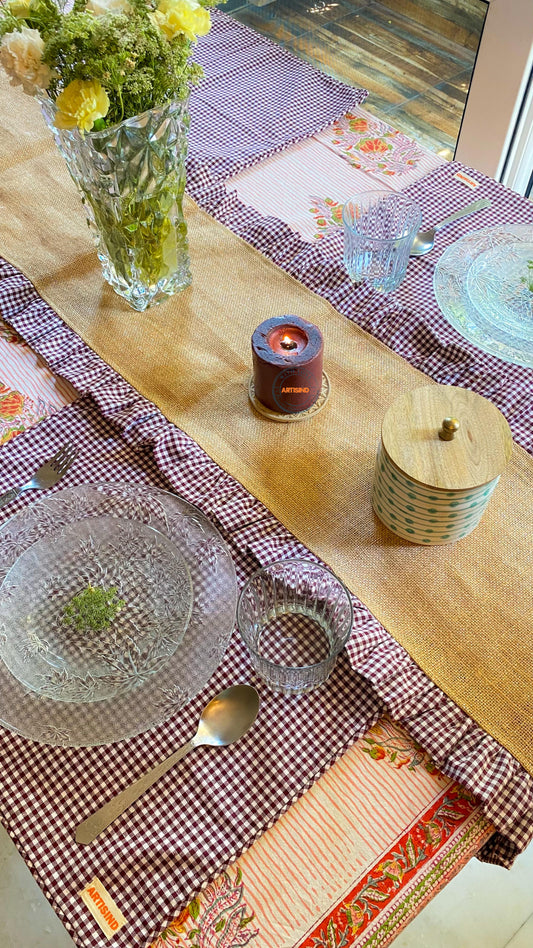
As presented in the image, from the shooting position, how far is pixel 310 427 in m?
1.08

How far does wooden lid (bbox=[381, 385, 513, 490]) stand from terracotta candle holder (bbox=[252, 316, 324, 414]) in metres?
0.16

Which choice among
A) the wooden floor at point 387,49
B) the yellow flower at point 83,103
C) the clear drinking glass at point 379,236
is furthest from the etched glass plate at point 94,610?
the wooden floor at point 387,49

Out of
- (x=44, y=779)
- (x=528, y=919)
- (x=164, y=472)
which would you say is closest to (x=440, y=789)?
(x=44, y=779)

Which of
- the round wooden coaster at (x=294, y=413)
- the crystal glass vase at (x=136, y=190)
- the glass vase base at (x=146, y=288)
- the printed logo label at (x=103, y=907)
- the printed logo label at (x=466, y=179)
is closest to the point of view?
the printed logo label at (x=103, y=907)

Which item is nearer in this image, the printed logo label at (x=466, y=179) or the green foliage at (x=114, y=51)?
the green foliage at (x=114, y=51)

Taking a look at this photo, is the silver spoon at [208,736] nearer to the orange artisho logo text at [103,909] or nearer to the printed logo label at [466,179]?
the orange artisho logo text at [103,909]

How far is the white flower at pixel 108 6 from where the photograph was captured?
34.4 inches

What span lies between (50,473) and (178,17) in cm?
58

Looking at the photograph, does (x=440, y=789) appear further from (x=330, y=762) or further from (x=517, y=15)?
(x=517, y=15)

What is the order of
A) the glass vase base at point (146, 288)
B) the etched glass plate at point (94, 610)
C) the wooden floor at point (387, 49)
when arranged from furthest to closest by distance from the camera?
the wooden floor at point (387, 49) < the glass vase base at point (146, 288) < the etched glass plate at point (94, 610)

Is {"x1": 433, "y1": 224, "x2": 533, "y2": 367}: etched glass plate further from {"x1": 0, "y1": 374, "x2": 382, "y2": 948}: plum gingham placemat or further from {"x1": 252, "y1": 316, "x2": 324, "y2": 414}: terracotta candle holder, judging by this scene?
{"x1": 0, "y1": 374, "x2": 382, "y2": 948}: plum gingham placemat

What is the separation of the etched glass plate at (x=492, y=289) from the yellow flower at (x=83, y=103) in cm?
56

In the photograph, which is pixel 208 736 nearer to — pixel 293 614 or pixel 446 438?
pixel 293 614

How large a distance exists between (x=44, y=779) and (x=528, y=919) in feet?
3.51
